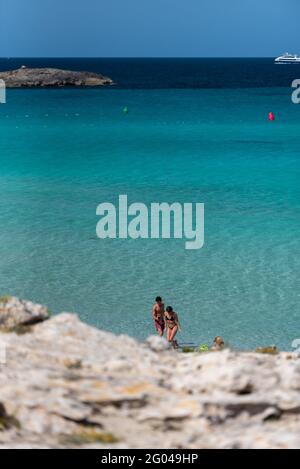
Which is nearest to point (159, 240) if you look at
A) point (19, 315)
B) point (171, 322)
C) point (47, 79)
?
point (171, 322)

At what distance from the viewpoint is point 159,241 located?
83.1 feet

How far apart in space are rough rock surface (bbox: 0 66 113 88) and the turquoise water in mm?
48877

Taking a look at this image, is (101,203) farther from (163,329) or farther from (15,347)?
(15,347)

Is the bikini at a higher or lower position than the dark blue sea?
lower

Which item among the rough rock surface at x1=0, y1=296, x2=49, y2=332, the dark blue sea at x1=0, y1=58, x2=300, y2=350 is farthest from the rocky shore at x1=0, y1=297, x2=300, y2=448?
the dark blue sea at x1=0, y1=58, x2=300, y2=350

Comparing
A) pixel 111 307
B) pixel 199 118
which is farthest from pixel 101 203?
pixel 199 118

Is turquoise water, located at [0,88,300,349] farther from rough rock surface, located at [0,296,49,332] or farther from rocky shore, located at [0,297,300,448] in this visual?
rocky shore, located at [0,297,300,448]

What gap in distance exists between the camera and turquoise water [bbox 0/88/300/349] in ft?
63.9

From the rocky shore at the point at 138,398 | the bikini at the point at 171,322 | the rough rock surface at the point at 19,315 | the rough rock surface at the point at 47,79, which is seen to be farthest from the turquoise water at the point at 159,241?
the rough rock surface at the point at 47,79

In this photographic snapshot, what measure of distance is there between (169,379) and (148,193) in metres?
27.7

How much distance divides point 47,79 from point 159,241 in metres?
94.8

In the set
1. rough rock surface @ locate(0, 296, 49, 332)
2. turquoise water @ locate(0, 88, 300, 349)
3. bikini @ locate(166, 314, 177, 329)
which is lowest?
rough rock surface @ locate(0, 296, 49, 332)

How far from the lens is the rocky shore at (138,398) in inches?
237
